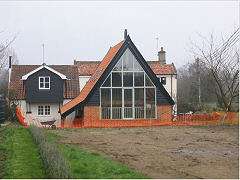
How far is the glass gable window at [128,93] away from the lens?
23.5m

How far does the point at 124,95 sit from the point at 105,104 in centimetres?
160

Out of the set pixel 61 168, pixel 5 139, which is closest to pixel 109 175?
pixel 61 168

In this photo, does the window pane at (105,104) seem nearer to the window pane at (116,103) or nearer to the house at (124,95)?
the house at (124,95)

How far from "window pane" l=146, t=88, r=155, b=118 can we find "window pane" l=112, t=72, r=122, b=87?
2.25m

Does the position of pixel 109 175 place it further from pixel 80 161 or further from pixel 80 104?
pixel 80 104

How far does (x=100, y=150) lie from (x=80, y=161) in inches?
102

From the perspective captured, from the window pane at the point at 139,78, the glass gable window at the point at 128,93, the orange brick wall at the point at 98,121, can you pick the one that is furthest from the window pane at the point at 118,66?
the orange brick wall at the point at 98,121

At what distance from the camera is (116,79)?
23.6 m

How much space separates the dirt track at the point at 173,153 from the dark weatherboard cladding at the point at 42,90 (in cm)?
1599

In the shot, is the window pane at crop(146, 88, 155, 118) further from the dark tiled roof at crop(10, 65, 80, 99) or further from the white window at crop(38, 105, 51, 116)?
the white window at crop(38, 105, 51, 116)

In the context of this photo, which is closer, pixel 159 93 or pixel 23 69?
pixel 159 93

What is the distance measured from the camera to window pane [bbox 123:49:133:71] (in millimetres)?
23688

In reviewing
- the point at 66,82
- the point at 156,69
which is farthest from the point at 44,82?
the point at 156,69

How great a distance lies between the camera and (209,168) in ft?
32.2
